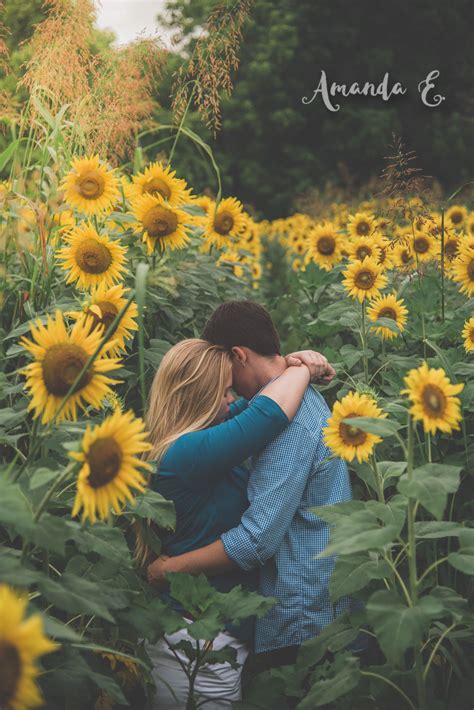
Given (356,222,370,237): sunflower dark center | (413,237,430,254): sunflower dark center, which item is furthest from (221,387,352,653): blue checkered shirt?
(356,222,370,237): sunflower dark center

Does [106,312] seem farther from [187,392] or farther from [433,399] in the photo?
[433,399]

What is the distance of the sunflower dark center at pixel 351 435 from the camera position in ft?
6.12

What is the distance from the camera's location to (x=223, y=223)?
3.85 m

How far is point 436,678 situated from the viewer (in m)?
2.10

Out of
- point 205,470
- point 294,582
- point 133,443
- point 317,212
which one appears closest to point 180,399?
point 205,470

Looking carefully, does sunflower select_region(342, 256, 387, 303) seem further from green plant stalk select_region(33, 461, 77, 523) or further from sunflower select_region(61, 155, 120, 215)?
green plant stalk select_region(33, 461, 77, 523)

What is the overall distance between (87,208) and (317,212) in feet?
20.8

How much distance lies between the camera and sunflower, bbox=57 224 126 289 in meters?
2.47

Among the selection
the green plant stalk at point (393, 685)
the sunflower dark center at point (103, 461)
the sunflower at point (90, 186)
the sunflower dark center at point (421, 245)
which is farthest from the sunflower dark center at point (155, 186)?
the green plant stalk at point (393, 685)

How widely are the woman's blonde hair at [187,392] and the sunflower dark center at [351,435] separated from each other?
0.68m

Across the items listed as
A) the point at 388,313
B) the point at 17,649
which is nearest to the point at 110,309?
the point at 17,649

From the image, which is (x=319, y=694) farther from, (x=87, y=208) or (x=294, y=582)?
(x=87, y=208)

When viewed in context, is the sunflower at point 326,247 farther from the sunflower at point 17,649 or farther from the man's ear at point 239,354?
the sunflower at point 17,649

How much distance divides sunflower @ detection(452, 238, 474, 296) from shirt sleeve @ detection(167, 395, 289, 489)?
121cm
